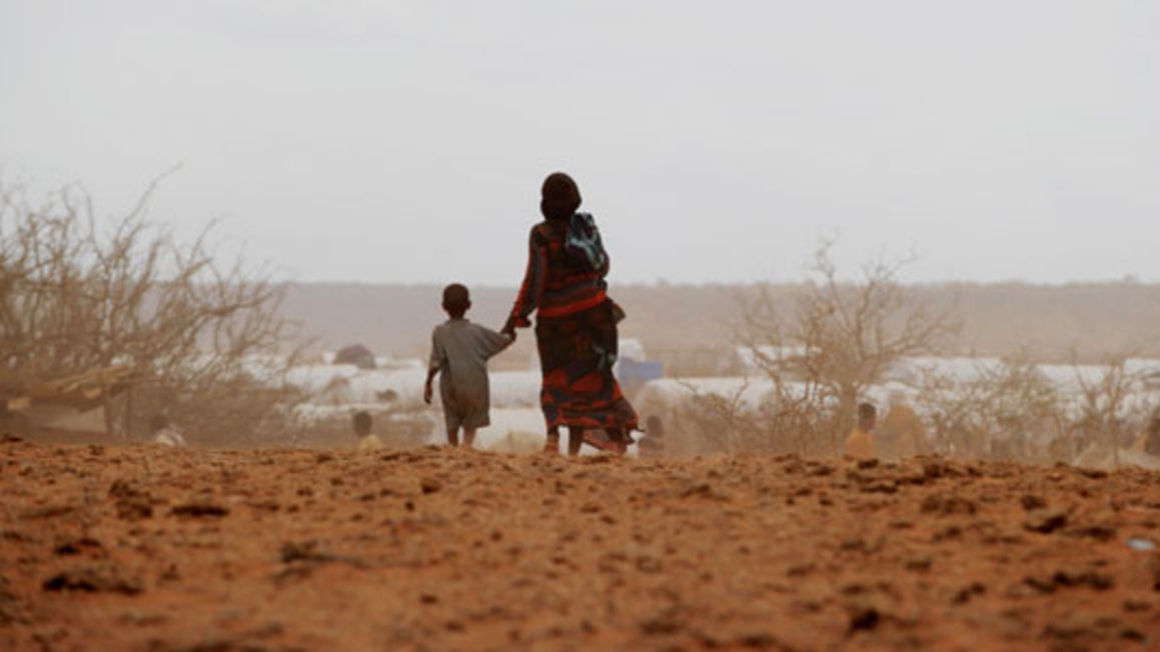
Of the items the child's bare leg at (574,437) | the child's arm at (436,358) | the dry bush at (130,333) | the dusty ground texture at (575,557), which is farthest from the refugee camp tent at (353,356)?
the dusty ground texture at (575,557)

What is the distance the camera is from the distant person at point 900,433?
15.1m

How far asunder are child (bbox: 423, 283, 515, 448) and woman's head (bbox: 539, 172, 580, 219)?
3.05ft

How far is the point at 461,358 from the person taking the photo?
802 cm

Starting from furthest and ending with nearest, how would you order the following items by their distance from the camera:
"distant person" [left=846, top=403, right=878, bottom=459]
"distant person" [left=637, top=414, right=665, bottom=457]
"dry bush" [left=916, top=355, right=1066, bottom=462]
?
"dry bush" [left=916, top=355, right=1066, bottom=462] < "distant person" [left=637, top=414, right=665, bottom=457] < "distant person" [left=846, top=403, right=878, bottom=459]

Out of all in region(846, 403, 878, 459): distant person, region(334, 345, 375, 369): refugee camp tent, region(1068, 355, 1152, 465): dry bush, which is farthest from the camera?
region(334, 345, 375, 369): refugee camp tent

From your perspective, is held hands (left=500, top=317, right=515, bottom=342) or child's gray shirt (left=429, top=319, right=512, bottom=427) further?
child's gray shirt (left=429, top=319, right=512, bottom=427)

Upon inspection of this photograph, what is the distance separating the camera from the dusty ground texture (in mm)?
3389

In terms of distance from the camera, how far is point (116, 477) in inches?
225

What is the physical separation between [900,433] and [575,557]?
1165 cm

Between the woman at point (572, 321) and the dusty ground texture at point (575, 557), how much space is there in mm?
1713

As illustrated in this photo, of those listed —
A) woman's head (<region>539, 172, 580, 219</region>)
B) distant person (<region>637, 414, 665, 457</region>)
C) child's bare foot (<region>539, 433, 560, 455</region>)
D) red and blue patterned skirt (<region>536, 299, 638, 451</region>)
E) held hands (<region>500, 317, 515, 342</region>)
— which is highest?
woman's head (<region>539, 172, 580, 219</region>)

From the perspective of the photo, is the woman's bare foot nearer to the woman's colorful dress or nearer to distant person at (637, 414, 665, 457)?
the woman's colorful dress

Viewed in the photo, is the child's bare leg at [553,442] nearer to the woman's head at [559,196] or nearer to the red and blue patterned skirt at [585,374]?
Answer: the red and blue patterned skirt at [585,374]

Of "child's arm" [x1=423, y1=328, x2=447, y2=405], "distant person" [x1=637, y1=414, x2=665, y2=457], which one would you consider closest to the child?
"child's arm" [x1=423, y1=328, x2=447, y2=405]
